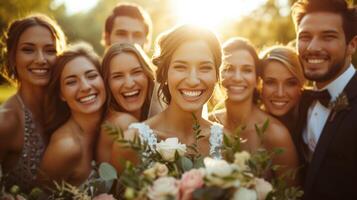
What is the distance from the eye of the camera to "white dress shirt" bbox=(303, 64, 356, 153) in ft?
14.5

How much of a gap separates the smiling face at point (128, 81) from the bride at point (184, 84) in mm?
701

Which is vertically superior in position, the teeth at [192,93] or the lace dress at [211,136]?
the teeth at [192,93]

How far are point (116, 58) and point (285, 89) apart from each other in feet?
5.52

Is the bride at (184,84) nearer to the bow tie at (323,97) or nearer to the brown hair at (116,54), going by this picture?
the brown hair at (116,54)

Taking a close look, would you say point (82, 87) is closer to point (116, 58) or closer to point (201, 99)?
point (116, 58)

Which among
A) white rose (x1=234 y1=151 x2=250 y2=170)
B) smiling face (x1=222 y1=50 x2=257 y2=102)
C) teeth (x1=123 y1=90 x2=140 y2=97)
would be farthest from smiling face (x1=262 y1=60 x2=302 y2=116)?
white rose (x1=234 y1=151 x2=250 y2=170)

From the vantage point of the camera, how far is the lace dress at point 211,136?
362cm

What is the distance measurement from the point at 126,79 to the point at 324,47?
6.23ft

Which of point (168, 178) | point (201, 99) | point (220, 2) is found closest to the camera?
point (168, 178)

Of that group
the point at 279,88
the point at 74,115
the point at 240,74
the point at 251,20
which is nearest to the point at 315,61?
the point at 279,88

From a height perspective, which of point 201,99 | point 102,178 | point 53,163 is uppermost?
point 201,99

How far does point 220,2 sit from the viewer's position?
14.7 m

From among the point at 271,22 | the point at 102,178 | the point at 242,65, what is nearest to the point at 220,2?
the point at 271,22

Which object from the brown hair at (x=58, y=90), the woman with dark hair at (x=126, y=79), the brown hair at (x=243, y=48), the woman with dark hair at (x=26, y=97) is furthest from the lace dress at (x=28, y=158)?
the brown hair at (x=243, y=48)
